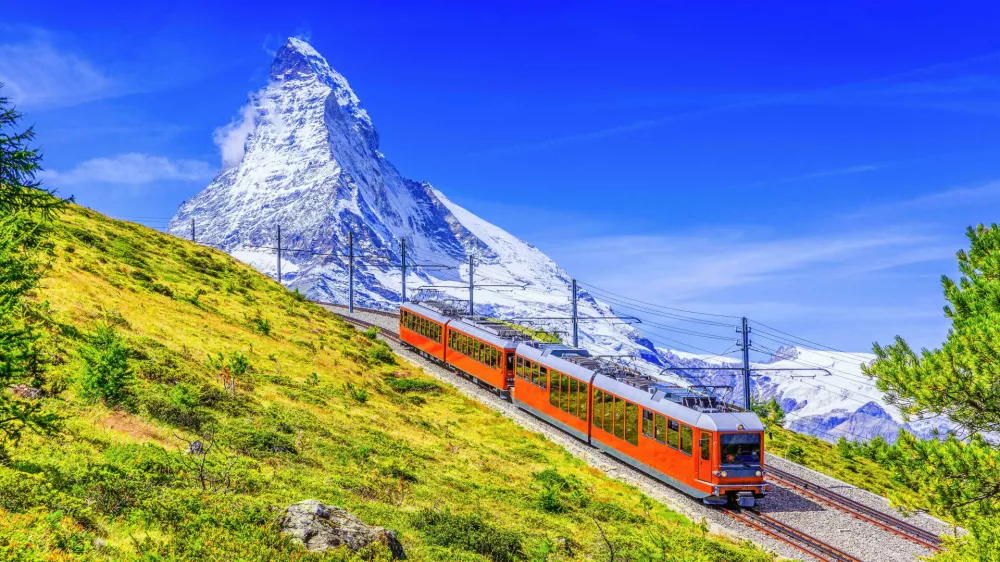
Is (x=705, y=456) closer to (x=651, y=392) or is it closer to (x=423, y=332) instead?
(x=651, y=392)

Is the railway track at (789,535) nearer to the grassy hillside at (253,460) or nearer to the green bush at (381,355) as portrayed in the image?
the grassy hillside at (253,460)

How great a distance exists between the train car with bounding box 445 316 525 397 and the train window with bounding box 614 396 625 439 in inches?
387

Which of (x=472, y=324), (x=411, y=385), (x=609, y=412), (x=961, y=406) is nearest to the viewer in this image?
(x=961, y=406)

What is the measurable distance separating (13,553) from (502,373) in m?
27.8

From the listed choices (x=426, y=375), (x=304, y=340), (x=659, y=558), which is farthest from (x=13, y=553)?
(x=426, y=375)

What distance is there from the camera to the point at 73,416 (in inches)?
597

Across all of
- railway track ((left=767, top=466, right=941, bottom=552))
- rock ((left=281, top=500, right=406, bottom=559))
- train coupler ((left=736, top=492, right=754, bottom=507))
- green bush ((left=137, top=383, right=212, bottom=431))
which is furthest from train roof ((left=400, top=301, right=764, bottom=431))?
green bush ((left=137, top=383, right=212, bottom=431))

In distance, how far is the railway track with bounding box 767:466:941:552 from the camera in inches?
787

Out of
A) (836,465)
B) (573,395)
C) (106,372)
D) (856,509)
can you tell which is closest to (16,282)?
(106,372)

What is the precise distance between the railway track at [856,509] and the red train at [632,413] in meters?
1.95

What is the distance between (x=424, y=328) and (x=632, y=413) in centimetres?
2440

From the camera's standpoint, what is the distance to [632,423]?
79.6 feet

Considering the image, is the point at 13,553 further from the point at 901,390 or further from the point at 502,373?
the point at 502,373

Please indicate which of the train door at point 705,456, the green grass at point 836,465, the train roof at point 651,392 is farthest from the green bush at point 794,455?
the train door at point 705,456
